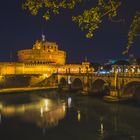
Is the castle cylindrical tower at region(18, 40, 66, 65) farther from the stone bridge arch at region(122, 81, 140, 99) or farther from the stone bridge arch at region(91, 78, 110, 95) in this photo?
the stone bridge arch at region(122, 81, 140, 99)

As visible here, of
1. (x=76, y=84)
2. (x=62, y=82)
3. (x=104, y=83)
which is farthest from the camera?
(x=62, y=82)

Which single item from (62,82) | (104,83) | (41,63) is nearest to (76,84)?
(62,82)

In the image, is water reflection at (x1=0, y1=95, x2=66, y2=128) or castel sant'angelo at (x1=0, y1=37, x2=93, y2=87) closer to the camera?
water reflection at (x1=0, y1=95, x2=66, y2=128)

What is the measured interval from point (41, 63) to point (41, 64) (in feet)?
10.8

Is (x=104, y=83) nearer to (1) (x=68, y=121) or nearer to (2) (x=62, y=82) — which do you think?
(2) (x=62, y=82)

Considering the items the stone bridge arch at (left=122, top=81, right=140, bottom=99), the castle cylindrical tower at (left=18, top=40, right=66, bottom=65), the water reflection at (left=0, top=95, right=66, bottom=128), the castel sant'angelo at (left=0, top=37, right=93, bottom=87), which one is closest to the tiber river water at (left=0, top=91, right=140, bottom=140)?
the water reflection at (left=0, top=95, right=66, bottom=128)

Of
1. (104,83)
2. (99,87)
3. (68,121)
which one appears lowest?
(68,121)

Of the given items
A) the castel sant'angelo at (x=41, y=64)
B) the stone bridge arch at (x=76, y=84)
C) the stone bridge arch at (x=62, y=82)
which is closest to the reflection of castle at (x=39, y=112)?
the stone bridge arch at (x=76, y=84)

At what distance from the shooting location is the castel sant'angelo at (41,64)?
252 ft

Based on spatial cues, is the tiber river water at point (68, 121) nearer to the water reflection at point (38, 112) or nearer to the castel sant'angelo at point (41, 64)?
the water reflection at point (38, 112)

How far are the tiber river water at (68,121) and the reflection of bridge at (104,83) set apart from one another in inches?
166

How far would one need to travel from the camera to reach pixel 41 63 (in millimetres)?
86125

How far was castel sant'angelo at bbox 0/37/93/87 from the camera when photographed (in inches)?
3029

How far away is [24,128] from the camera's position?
2720 centimetres
